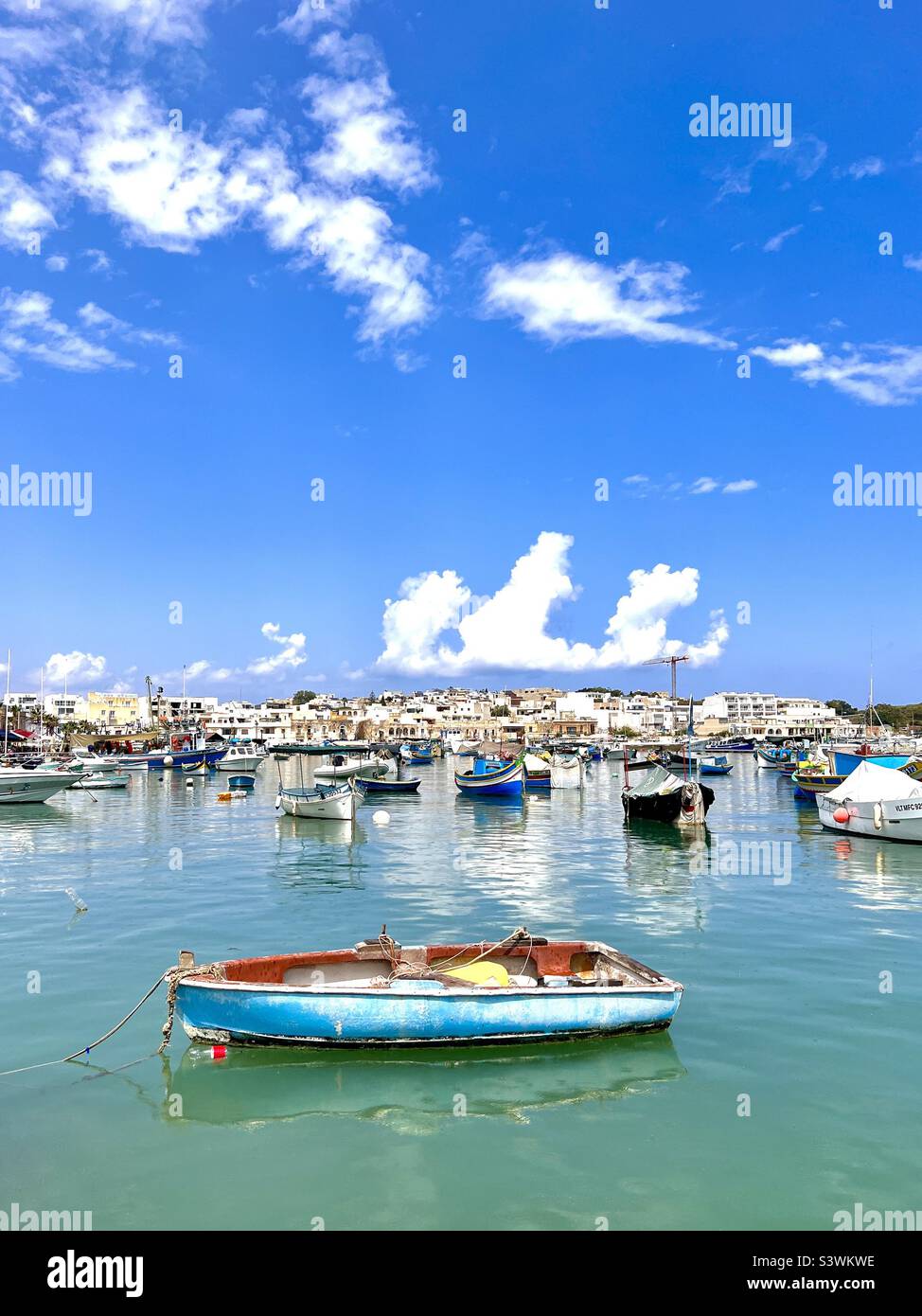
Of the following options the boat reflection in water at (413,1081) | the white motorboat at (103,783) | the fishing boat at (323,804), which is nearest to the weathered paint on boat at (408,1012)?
the boat reflection in water at (413,1081)

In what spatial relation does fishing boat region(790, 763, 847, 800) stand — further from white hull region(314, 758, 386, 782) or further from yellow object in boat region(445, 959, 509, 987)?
yellow object in boat region(445, 959, 509, 987)

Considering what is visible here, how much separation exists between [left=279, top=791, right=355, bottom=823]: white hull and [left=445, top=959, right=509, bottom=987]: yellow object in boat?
32283 millimetres

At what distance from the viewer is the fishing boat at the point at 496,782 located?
6781cm

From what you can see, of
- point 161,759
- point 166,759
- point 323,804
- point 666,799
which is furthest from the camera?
point 161,759

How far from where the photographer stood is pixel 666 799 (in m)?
47.4

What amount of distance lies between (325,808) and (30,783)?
23535 millimetres

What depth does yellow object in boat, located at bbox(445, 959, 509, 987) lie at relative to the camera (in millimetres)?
14992

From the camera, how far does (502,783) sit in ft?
223

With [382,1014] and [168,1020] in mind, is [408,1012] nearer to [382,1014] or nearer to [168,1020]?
[382,1014]

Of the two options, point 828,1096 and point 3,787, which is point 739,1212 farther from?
point 3,787

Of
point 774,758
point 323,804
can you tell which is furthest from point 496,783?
point 774,758

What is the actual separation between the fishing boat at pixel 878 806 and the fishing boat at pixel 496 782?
28.1 metres

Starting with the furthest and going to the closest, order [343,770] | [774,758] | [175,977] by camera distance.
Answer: [774,758], [343,770], [175,977]

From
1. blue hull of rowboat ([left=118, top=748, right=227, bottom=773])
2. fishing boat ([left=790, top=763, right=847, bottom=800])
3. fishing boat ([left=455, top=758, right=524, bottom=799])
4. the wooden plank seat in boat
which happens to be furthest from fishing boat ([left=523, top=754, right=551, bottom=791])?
the wooden plank seat in boat
